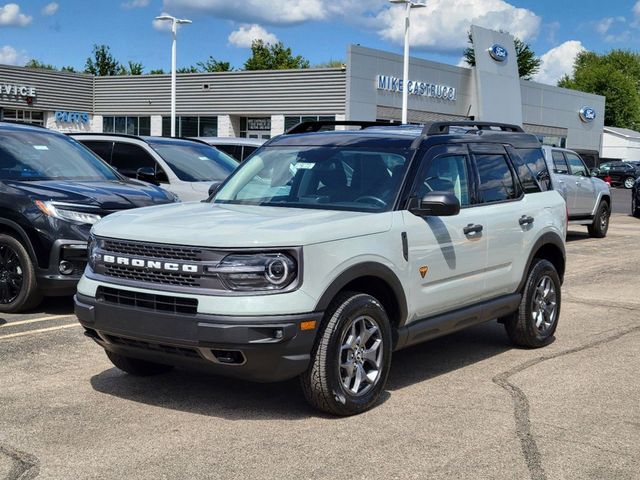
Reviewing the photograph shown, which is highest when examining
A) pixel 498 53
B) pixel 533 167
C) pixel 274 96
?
pixel 498 53

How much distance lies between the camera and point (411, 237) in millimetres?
5711

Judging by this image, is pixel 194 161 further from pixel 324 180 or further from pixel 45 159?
pixel 324 180

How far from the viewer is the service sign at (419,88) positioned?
4084 cm

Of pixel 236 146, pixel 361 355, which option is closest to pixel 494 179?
pixel 361 355

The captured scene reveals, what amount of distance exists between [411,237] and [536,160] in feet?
7.95

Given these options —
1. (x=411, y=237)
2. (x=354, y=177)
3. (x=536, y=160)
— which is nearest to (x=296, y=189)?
(x=354, y=177)

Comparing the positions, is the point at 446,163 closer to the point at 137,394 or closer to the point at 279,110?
the point at 137,394

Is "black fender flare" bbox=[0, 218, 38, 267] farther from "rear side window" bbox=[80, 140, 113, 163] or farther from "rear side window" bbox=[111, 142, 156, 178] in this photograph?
"rear side window" bbox=[80, 140, 113, 163]

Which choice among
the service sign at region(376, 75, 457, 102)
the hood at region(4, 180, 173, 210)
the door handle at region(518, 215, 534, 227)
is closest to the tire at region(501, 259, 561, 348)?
the door handle at region(518, 215, 534, 227)

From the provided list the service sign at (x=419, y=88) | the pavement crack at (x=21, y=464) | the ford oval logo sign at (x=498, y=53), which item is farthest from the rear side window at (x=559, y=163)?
the ford oval logo sign at (x=498, y=53)

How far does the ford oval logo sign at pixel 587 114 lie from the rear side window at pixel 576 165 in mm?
44479

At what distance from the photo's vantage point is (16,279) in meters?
8.29

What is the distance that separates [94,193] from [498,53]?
42685 millimetres

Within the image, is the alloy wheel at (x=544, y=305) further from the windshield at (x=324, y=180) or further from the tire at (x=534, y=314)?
the windshield at (x=324, y=180)
